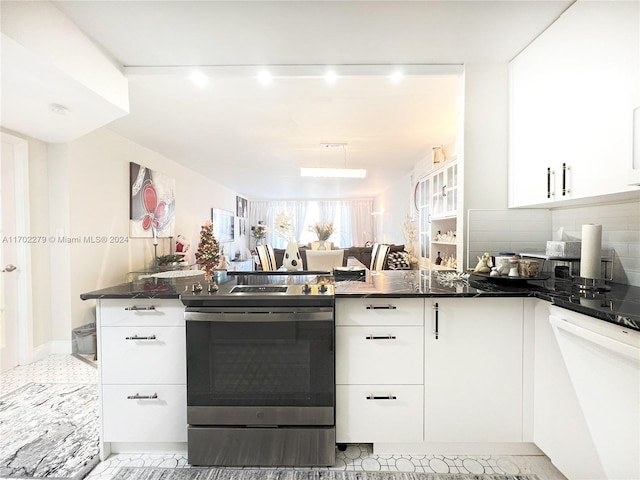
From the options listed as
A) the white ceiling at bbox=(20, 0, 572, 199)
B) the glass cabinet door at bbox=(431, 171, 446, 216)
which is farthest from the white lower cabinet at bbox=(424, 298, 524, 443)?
the glass cabinet door at bbox=(431, 171, 446, 216)

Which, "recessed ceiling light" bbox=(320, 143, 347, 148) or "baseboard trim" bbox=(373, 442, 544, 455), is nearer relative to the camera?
"baseboard trim" bbox=(373, 442, 544, 455)

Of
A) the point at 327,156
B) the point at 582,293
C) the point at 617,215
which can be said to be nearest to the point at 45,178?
the point at 327,156

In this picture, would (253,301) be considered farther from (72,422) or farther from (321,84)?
(321,84)

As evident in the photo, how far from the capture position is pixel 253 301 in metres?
1.39

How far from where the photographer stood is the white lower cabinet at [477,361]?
4.77ft

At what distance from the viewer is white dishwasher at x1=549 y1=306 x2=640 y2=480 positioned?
3.22ft

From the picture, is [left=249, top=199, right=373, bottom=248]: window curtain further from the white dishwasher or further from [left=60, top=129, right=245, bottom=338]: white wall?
the white dishwasher

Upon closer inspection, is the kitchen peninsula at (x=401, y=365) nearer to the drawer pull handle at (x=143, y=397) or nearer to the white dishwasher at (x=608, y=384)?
the drawer pull handle at (x=143, y=397)

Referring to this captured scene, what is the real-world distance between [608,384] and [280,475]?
1382mm

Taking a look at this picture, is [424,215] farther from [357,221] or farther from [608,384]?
[357,221]

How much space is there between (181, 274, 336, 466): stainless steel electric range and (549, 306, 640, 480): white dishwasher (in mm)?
984

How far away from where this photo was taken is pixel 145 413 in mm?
1482

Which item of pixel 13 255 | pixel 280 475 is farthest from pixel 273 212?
pixel 280 475

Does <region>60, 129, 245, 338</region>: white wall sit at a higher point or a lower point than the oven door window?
higher
